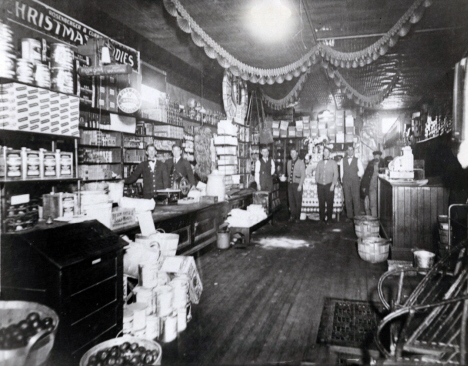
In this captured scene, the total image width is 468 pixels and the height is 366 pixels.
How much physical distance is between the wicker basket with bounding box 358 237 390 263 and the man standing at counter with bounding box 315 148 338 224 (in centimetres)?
364

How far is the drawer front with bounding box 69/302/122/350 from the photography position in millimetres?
2395

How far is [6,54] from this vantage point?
132 inches

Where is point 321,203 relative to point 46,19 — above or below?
below

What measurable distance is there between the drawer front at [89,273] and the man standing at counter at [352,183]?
7.39 m

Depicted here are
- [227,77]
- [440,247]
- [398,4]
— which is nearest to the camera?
[440,247]

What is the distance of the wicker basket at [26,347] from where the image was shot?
160cm

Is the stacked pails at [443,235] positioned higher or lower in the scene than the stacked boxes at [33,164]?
lower

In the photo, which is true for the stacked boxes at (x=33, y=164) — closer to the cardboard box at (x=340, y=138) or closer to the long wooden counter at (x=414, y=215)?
the long wooden counter at (x=414, y=215)

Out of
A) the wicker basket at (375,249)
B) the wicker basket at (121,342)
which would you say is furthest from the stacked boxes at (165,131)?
the wicker basket at (121,342)

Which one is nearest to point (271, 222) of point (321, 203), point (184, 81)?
point (321, 203)

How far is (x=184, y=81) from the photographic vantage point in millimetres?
9094

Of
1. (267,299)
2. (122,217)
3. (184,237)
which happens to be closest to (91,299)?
(122,217)

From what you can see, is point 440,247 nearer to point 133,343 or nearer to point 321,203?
point 133,343

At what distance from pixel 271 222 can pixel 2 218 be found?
21.0ft
